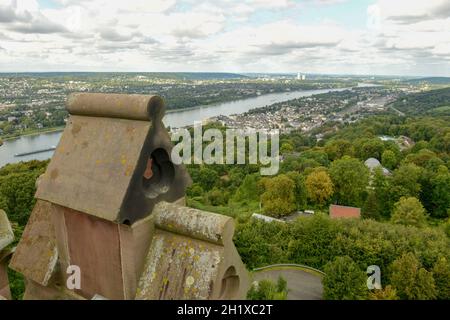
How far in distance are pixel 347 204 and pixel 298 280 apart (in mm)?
25284

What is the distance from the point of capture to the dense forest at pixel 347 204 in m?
24.3

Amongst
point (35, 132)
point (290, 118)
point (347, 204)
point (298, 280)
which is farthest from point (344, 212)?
point (290, 118)

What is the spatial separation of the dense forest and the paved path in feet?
4.18

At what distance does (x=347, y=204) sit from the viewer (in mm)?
49281

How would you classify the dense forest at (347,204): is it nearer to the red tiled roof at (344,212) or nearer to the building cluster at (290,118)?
the red tiled roof at (344,212)

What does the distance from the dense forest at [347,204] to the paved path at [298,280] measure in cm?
127

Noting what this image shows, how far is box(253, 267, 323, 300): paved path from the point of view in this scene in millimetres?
24666
